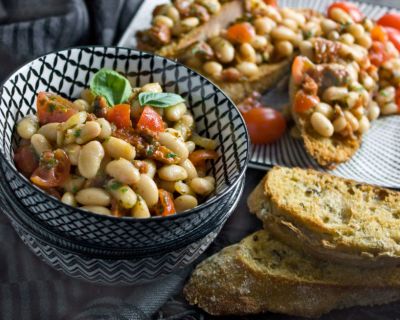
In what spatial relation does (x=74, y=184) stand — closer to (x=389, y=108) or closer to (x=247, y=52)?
(x=247, y=52)

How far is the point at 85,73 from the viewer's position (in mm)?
2094

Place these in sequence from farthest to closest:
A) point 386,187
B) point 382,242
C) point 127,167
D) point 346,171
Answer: point 346,171, point 386,187, point 382,242, point 127,167

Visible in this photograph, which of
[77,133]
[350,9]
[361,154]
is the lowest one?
[361,154]

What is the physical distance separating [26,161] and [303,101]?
4.77 feet

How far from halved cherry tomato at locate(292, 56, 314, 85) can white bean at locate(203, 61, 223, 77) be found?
38cm

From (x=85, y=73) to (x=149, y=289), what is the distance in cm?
83

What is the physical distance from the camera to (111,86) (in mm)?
1961

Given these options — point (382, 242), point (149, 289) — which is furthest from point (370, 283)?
point (149, 289)

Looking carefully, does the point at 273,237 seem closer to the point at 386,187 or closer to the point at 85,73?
the point at 386,187

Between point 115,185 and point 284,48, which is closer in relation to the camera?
point 115,185

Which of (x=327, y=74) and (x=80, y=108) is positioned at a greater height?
(x=80, y=108)

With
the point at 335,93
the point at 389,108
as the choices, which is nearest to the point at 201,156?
the point at 335,93

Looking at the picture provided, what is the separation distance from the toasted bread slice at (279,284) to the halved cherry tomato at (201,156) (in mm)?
378

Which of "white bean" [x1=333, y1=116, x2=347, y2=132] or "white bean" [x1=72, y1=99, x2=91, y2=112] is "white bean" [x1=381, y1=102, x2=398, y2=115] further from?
"white bean" [x1=72, y1=99, x2=91, y2=112]
